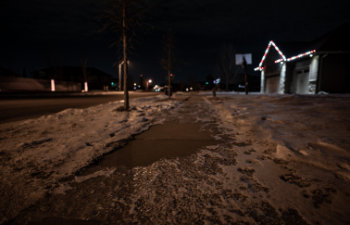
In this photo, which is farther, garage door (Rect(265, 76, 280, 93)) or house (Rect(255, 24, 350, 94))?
garage door (Rect(265, 76, 280, 93))

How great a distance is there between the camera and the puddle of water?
2.80m

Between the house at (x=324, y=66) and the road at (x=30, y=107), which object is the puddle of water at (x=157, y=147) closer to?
the road at (x=30, y=107)

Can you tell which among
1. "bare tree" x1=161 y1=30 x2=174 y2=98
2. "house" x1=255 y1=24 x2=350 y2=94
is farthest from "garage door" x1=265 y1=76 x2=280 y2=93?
"bare tree" x1=161 y1=30 x2=174 y2=98

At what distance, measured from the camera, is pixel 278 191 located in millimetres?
1953

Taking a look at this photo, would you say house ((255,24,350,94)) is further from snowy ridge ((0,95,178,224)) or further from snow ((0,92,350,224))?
snowy ridge ((0,95,178,224))

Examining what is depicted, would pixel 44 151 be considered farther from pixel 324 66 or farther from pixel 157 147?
pixel 324 66

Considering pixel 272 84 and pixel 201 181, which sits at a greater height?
pixel 272 84

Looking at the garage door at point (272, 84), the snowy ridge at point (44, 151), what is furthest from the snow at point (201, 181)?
the garage door at point (272, 84)

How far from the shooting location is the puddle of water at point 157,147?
2.80 metres

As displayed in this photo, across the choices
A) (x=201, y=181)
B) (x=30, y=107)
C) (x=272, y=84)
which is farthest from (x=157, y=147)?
(x=272, y=84)

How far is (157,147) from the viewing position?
3518mm

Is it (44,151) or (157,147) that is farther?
(157,147)

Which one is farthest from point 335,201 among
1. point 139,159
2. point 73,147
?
point 73,147

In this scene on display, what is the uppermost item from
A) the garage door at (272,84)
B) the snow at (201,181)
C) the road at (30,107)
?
the garage door at (272,84)
